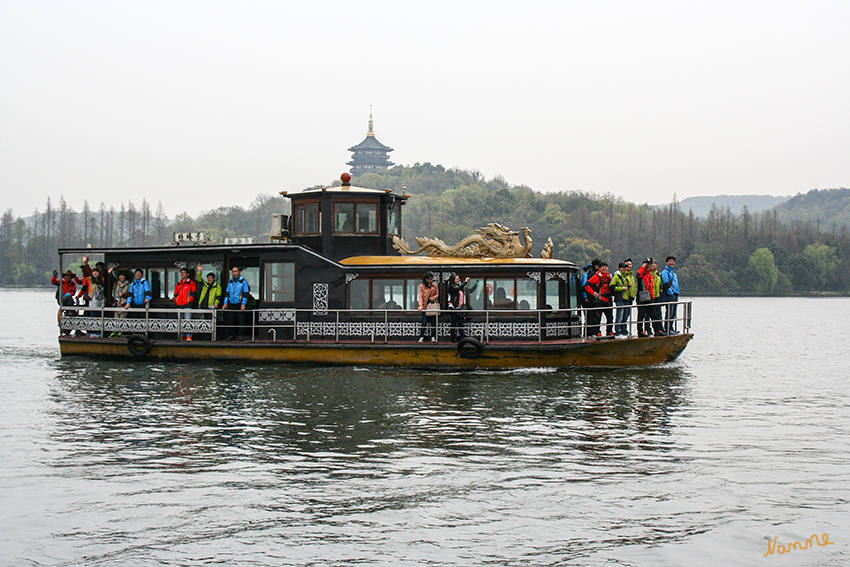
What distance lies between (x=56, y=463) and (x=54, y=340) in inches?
1075

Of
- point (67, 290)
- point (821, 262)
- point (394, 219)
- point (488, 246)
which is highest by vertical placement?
point (821, 262)

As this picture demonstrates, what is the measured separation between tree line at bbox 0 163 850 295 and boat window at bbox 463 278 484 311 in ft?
292

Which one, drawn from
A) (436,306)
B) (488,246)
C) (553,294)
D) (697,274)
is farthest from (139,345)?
(697,274)

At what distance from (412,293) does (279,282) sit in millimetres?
3656

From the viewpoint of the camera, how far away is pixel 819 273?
115562 mm

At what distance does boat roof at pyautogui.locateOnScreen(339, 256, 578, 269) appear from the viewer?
2127 cm

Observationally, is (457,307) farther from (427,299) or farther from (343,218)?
(343,218)

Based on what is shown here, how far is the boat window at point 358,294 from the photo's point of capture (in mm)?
22016

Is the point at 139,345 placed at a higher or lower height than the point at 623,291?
lower

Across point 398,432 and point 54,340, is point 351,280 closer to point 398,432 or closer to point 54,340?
point 398,432

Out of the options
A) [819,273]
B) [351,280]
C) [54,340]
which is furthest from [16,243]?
[351,280]

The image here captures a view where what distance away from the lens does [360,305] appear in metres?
22.0

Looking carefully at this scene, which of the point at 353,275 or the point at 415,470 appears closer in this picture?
the point at 415,470
